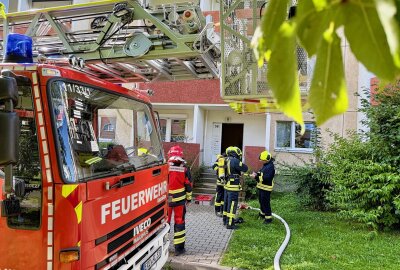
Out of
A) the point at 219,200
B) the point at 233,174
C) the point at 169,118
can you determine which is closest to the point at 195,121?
the point at 169,118

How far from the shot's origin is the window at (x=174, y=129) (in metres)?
14.8

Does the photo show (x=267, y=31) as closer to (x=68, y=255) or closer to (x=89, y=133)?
(x=68, y=255)

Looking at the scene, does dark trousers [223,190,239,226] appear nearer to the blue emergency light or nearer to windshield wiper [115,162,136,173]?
windshield wiper [115,162,136,173]

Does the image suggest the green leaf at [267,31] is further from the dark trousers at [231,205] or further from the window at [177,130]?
the window at [177,130]

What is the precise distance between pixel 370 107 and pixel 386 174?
1.54 metres

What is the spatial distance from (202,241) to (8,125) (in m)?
4.97

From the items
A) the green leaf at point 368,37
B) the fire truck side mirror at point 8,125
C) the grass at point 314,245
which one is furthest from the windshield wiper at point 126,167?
the green leaf at point 368,37

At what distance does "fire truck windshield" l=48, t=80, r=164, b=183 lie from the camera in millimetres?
2535

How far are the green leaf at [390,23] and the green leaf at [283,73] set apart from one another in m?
0.12

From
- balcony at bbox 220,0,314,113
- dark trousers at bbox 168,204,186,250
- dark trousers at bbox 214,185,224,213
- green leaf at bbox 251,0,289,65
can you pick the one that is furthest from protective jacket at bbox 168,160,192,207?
green leaf at bbox 251,0,289,65

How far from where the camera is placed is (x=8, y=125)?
2041mm

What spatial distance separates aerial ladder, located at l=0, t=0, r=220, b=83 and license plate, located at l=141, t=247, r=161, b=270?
189 cm

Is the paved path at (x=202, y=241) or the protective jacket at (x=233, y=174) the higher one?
the protective jacket at (x=233, y=174)

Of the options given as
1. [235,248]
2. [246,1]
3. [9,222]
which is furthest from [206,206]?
[9,222]
